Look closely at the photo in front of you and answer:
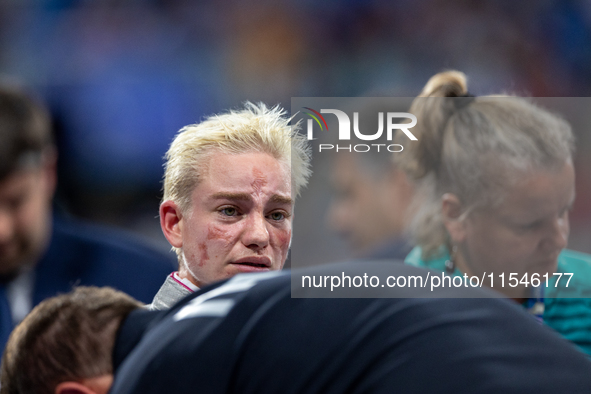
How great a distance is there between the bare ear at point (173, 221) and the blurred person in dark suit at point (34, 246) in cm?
51

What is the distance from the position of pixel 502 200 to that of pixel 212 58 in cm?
288

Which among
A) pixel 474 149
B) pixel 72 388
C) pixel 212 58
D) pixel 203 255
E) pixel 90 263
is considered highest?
pixel 212 58

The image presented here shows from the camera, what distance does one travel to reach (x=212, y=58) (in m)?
3.78

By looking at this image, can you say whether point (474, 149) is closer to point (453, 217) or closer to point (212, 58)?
point (453, 217)

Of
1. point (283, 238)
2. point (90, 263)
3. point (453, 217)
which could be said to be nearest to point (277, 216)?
point (283, 238)

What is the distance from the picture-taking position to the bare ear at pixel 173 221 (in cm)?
110

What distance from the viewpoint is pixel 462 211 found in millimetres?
1186

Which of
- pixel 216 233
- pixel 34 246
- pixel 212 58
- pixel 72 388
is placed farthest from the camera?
pixel 212 58

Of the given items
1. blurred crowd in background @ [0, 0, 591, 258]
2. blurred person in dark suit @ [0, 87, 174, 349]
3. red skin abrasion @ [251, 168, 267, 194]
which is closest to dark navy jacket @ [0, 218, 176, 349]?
blurred person in dark suit @ [0, 87, 174, 349]

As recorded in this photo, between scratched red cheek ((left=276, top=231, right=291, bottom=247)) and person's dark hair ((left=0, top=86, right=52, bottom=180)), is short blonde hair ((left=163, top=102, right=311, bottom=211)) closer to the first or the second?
scratched red cheek ((left=276, top=231, right=291, bottom=247))

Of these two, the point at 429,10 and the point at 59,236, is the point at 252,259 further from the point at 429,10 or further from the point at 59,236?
the point at 429,10

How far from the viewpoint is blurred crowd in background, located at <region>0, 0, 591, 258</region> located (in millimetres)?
3314

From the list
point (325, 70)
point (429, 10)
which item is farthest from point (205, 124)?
point (429, 10)

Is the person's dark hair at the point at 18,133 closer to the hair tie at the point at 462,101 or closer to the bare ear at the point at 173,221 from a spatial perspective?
the bare ear at the point at 173,221
